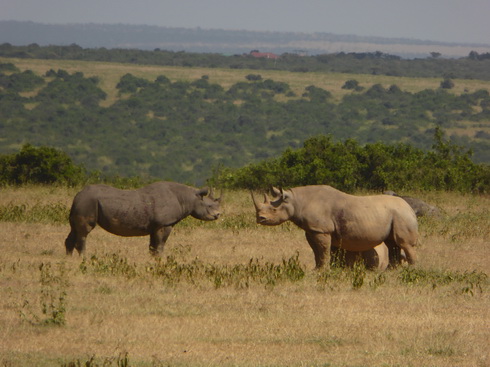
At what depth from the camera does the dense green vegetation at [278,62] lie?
124 meters

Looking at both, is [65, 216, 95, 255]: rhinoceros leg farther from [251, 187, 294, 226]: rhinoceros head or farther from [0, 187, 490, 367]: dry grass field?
[251, 187, 294, 226]: rhinoceros head

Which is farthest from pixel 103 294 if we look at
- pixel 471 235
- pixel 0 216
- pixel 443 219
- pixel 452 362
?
pixel 443 219

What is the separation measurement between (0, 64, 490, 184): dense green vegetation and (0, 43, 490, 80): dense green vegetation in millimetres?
24159

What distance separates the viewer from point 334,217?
497 inches

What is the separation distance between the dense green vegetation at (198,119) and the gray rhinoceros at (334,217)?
54.7 m

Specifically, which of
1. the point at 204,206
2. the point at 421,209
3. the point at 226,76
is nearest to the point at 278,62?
the point at 226,76

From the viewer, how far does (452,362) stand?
26.6ft

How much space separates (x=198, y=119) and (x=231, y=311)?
81.2 metres

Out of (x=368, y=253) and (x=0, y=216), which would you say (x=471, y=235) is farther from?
(x=0, y=216)

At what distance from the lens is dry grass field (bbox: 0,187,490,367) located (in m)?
8.20

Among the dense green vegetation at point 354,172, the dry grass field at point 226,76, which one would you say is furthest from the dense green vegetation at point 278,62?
the dense green vegetation at point 354,172

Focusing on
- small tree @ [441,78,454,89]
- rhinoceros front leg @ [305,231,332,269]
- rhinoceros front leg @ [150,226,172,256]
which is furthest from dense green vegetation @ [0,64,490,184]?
rhinoceros front leg @ [305,231,332,269]

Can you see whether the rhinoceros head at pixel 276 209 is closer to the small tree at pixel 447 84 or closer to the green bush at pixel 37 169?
the green bush at pixel 37 169

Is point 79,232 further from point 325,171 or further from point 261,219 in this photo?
point 325,171
